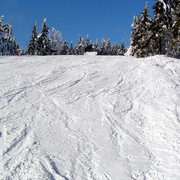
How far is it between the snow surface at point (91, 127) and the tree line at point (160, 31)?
1503 centimetres

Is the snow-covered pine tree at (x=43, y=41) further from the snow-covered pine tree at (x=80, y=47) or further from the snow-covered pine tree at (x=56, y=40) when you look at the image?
the snow-covered pine tree at (x=80, y=47)

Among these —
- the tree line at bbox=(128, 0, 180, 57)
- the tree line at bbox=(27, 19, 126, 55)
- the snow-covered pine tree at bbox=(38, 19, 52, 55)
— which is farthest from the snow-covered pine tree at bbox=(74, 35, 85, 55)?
the tree line at bbox=(128, 0, 180, 57)

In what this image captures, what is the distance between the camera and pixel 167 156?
4.34 m

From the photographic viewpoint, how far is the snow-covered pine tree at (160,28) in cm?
2541

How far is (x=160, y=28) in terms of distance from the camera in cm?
2656

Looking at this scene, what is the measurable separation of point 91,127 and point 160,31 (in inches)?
986

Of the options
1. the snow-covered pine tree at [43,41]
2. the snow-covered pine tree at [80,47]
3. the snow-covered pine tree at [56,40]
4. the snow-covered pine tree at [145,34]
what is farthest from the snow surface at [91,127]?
the snow-covered pine tree at [80,47]

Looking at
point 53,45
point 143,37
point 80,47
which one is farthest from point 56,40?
point 143,37

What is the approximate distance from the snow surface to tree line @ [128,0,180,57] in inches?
592

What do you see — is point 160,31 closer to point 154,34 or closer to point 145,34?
point 154,34

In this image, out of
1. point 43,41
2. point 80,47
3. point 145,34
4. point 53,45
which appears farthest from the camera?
point 80,47

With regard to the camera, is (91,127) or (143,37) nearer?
(91,127)

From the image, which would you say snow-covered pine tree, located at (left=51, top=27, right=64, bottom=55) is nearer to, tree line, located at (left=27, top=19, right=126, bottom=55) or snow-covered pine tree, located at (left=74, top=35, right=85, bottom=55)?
tree line, located at (left=27, top=19, right=126, bottom=55)

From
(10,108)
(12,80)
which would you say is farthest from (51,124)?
(12,80)
